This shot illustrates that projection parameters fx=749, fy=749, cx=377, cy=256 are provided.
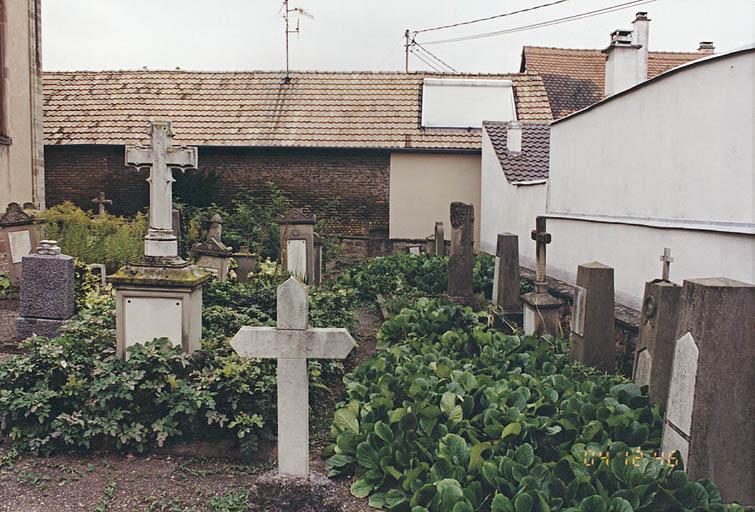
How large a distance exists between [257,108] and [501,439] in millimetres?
18862

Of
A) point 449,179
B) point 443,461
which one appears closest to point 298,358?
point 443,461

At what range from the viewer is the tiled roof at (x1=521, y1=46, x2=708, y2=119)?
23969mm

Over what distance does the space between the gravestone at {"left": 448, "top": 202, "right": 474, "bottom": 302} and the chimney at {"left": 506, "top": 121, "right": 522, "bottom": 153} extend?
783 cm

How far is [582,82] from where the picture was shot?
25.0m

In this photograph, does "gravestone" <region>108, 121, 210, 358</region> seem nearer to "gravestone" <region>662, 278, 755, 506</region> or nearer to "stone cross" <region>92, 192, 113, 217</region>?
"gravestone" <region>662, 278, 755, 506</region>

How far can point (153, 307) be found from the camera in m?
6.25

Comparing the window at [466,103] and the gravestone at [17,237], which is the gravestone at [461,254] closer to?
the gravestone at [17,237]

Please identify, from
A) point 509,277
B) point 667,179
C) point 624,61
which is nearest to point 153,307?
point 509,277

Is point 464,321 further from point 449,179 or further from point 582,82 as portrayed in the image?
point 582,82

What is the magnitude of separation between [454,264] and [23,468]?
19.4 feet

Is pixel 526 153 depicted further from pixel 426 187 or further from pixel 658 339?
pixel 658 339

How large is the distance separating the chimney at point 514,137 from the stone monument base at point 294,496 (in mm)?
13774

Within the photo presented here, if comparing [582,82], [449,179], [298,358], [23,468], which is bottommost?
[23,468]

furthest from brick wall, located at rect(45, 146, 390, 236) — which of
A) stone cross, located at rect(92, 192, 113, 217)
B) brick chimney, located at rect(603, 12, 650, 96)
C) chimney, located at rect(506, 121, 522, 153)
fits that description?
brick chimney, located at rect(603, 12, 650, 96)
